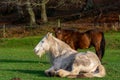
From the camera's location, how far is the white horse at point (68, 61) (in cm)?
1452

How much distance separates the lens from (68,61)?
1503 cm

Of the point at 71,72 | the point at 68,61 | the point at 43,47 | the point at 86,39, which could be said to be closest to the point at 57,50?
the point at 43,47

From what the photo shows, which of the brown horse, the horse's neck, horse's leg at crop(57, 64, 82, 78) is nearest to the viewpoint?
horse's leg at crop(57, 64, 82, 78)

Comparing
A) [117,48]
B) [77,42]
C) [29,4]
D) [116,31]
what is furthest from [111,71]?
[29,4]

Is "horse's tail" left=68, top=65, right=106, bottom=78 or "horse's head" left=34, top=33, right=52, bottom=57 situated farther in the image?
"horse's head" left=34, top=33, right=52, bottom=57

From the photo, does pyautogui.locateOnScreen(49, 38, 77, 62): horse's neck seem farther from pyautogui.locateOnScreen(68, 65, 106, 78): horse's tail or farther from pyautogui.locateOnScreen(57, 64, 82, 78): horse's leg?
pyautogui.locateOnScreen(68, 65, 106, 78): horse's tail

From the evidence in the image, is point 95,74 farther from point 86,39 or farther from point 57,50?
point 86,39

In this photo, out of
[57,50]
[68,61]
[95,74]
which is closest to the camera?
[95,74]

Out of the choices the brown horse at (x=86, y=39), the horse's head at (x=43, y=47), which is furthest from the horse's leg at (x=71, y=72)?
the brown horse at (x=86, y=39)

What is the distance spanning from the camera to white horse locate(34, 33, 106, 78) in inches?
572

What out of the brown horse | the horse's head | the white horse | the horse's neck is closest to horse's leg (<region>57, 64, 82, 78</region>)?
the white horse

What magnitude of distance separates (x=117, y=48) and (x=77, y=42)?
15.3m

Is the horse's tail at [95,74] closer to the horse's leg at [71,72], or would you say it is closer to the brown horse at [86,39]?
the horse's leg at [71,72]

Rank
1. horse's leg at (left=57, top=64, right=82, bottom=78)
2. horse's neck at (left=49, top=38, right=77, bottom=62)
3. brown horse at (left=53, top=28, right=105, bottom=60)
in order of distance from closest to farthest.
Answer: horse's leg at (left=57, top=64, right=82, bottom=78) < horse's neck at (left=49, top=38, right=77, bottom=62) < brown horse at (left=53, top=28, right=105, bottom=60)
